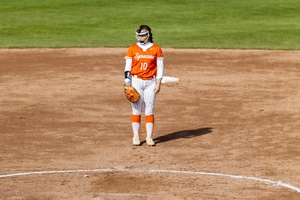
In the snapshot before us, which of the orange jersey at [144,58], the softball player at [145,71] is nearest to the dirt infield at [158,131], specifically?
the softball player at [145,71]

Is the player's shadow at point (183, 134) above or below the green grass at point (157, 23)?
below

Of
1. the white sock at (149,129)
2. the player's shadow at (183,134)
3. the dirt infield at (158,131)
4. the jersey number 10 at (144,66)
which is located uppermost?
the jersey number 10 at (144,66)

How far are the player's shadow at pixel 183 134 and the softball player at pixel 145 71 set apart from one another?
25.7 inches

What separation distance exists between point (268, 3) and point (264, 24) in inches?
246

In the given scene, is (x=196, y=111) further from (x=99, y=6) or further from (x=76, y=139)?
(x=99, y=6)

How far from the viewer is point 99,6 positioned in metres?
40.0

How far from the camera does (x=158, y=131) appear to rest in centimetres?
1648

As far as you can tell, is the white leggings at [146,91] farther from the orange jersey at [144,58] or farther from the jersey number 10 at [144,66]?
the jersey number 10 at [144,66]

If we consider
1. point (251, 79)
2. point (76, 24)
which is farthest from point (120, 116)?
point (76, 24)

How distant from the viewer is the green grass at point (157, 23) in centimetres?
3003

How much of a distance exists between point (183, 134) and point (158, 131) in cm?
63

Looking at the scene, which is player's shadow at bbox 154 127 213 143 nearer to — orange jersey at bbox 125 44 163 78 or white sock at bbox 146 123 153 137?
white sock at bbox 146 123 153 137

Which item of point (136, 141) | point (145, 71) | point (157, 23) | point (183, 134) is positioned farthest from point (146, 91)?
point (157, 23)

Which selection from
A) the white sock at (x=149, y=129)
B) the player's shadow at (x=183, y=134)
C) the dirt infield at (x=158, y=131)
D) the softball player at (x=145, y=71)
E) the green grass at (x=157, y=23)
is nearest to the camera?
the dirt infield at (x=158, y=131)
